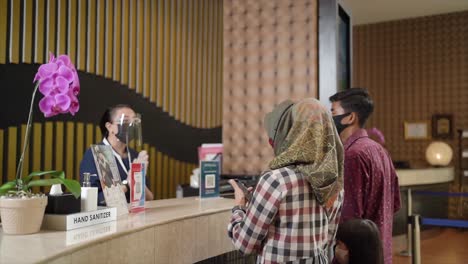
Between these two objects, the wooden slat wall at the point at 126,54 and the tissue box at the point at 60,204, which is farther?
the wooden slat wall at the point at 126,54

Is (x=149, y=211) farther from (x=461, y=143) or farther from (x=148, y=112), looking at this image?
(x=461, y=143)

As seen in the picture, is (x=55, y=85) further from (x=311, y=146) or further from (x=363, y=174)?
(x=363, y=174)

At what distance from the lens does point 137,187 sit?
82.4 inches

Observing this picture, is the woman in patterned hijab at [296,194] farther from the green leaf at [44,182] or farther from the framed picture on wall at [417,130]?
the framed picture on wall at [417,130]

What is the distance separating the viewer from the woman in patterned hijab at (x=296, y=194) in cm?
150

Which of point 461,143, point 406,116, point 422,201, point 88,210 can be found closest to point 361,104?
point 88,210

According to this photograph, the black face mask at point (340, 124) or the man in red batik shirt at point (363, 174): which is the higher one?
the black face mask at point (340, 124)

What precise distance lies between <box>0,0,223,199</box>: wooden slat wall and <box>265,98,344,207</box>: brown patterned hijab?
8.71ft

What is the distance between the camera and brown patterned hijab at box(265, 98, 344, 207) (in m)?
1.50

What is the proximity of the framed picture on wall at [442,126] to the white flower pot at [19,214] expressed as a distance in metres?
7.69

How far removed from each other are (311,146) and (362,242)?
466 mm

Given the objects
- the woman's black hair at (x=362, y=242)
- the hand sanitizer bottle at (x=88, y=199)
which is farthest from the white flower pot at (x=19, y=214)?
the woman's black hair at (x=362, y=242)

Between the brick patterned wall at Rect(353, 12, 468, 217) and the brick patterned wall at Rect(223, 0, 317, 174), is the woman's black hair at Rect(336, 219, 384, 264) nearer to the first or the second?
the brick patterned wall at Rect(223, 0, 317, 174)

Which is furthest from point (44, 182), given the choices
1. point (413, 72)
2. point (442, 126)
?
point (413, 72)
